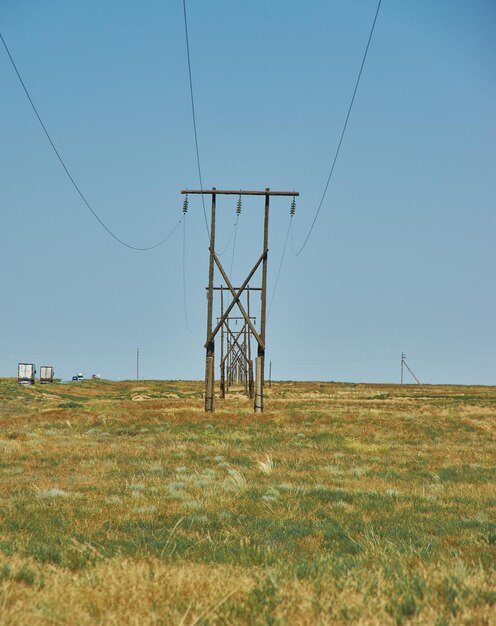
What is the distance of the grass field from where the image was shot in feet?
18.4

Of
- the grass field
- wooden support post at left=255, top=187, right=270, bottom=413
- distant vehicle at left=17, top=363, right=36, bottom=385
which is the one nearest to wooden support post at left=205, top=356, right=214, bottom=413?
wooden support post at left=255, top=187, right=270, bottom=413

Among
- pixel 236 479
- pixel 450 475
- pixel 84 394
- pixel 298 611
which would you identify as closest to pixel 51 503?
pixel 236 479

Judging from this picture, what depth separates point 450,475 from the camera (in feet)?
54.9

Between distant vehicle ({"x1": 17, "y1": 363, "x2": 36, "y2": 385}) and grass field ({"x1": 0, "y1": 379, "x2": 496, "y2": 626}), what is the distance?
61065 mm

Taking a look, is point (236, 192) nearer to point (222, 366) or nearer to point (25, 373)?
point (222, 366)

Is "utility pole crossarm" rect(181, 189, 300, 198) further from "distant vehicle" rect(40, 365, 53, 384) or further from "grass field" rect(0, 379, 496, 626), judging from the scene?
"distant vehicle" rect(40, 365, 53, 384)

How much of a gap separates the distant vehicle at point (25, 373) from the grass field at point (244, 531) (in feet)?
200

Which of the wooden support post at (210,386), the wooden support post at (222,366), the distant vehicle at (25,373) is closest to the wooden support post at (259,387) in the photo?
the wooden support post at (210,386)

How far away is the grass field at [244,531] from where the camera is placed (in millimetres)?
5598

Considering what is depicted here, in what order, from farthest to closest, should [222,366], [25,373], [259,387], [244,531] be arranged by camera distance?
[25,373] < [222,366] < [259,387] < [244,531]

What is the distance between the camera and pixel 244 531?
31.7 feet

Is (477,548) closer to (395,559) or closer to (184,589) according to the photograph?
(395,559)

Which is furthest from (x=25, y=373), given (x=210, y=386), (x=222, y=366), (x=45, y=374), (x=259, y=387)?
(x=259, y=387)

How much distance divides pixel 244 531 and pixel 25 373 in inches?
3097
